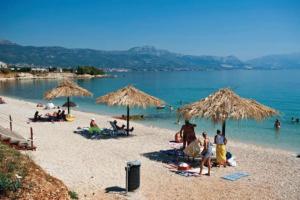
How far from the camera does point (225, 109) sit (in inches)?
487

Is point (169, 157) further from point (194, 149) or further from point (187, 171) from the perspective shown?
point (187, 171)

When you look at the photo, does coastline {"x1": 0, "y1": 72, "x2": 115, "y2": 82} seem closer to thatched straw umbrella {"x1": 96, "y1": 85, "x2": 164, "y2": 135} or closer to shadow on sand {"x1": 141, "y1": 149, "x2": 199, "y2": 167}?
thatched straw umbrella {"x1": 96, "y1": 85, "x2": 164, "y2": 135}

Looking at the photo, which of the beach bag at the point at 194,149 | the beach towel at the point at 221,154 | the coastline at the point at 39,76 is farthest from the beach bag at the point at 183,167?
the coastline at the point at 39,76

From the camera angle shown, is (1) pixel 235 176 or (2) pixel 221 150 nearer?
(1) pixel 235 176

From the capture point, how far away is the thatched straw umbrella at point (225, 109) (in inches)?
486

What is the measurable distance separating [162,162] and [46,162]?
3865 millimetres

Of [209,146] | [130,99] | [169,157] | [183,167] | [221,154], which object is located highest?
[130,99]

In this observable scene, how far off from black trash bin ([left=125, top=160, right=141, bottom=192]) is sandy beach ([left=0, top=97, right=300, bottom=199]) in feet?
0.60

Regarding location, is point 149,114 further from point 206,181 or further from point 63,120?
point 206,181

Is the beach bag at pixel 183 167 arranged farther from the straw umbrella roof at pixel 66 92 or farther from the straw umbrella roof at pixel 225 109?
the straw umbrella roof at pixel 66 92

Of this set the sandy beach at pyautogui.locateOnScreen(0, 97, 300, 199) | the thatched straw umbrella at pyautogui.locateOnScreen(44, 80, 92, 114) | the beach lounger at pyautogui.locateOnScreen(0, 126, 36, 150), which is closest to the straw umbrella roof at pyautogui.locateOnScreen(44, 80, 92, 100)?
the thatched straw umbrella at pyautogui.locateOnScreen(44, 80, 92, 114)

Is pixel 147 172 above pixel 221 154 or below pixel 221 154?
below

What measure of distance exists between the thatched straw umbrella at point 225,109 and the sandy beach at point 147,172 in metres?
1.71

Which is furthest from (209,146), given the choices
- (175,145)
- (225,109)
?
(175,145)
